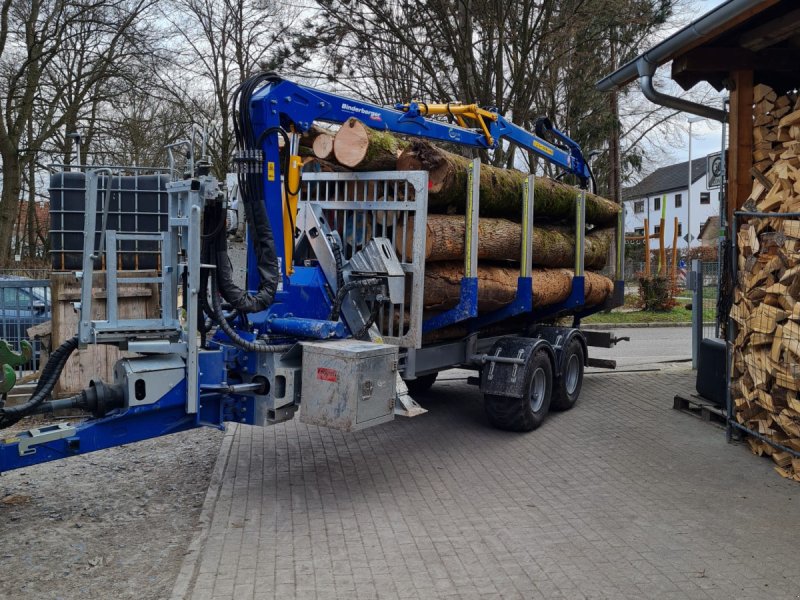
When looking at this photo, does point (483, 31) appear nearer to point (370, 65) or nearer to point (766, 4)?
point (370, 65)

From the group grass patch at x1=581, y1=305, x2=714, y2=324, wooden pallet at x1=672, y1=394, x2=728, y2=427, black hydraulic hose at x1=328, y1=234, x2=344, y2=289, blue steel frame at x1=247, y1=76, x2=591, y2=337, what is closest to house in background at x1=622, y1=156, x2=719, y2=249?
grass patch at x1=581, y1=305, x2=714, y2=324

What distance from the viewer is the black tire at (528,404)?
25.1 feet

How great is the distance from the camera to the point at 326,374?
5.48 meters

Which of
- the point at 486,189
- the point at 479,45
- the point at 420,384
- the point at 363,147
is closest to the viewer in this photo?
the point at 363,147

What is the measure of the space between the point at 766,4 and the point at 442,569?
493 centimetres

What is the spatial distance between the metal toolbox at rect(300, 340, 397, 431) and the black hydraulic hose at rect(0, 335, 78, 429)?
162 cm

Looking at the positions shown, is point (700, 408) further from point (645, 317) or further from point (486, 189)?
point (645, 317)

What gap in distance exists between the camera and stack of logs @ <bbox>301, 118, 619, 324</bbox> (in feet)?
21.9

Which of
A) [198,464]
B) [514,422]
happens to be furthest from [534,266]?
[198,464]

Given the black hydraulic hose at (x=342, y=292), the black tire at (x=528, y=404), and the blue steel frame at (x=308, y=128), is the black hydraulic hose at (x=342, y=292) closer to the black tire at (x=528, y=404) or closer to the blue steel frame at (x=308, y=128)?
the blue steel frame at (x=308, y=128)

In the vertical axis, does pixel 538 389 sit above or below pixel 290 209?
below

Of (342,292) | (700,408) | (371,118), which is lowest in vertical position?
(700,408)

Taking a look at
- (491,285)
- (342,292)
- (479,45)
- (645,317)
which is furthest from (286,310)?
(645,317)

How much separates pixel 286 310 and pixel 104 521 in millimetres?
2001
